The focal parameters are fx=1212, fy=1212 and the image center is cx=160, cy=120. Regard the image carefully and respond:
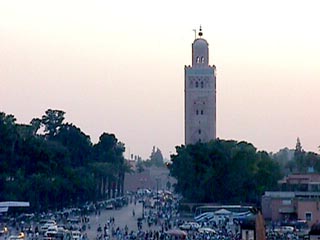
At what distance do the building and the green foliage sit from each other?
12.8ft

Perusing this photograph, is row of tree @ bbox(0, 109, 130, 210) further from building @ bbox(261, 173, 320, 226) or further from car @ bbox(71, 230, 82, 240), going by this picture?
car @ bbox(71, 230, 82, 240)

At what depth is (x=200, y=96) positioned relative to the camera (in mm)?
92375

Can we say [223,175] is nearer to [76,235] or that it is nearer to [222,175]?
[222,175]

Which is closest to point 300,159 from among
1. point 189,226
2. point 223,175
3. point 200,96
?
point 200,96

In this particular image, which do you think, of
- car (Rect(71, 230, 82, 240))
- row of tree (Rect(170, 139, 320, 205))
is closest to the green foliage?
row of tree (Rect(170, 139, 320, 205))

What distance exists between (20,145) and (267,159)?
14165mm

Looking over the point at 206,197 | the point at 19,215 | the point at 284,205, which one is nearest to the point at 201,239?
the point at 284,205

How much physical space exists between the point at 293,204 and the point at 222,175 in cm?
1002

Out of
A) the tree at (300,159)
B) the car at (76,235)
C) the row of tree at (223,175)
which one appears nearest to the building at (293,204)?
the row of tree at (223,175)

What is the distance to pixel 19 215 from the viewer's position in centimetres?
5750

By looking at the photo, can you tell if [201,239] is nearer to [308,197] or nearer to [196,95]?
[308,197]

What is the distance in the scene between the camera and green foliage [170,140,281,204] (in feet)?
210

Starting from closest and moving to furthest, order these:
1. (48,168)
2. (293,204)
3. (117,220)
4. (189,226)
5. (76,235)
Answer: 1. (76,235)
2. (189,226)
3. (293,204)
4. (117,220)
5. (48,168)

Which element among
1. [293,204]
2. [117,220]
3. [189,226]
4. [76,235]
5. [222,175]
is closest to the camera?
[76,235]
